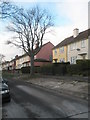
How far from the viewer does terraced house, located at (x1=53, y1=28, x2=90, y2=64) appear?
1509 inches

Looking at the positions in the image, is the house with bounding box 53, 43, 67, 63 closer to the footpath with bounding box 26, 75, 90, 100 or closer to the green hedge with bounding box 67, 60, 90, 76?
the green hedge with bounding box 67, 60, 90, 76

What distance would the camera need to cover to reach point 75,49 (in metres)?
43.0

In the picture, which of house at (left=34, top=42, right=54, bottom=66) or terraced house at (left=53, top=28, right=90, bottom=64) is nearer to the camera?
terraced house at (left=53, top=28, right=90, bottom=64)

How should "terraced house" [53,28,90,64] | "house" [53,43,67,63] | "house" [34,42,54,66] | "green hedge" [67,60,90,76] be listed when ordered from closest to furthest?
"green hedge" [67,60,90,76], "terraced house" [53,28,90,64], "house" [53,43,67,63], "house" [34,42,54,66]

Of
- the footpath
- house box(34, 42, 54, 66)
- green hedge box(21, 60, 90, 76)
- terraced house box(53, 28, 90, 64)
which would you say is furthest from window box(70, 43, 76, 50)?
the footpath

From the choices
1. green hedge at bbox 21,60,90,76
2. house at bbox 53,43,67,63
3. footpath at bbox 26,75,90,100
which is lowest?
footpath at bbox 26,75,90,100

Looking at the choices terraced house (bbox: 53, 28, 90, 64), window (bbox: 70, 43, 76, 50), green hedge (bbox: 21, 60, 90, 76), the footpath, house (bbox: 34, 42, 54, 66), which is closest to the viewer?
the footpath

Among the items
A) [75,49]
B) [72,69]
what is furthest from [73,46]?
[72,69]

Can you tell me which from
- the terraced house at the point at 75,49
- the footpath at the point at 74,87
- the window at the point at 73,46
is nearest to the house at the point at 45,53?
the terraced house at the point at 75,49

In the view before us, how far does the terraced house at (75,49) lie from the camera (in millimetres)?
38319

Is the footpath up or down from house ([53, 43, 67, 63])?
down

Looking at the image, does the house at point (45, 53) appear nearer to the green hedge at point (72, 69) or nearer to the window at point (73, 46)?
the window at point (73, 46)

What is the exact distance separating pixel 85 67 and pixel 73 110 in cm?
1492

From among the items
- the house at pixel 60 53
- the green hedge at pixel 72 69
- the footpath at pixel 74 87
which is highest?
the house at pixel 60 53
